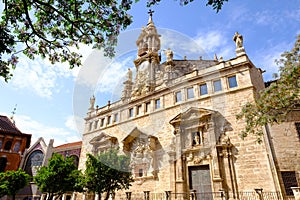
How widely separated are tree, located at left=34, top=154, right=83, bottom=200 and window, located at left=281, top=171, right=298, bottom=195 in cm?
1461

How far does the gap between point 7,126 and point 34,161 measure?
26.2 feet

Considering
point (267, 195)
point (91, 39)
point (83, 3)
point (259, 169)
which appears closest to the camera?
point (83, 3)

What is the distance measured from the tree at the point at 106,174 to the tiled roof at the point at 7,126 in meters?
24.2

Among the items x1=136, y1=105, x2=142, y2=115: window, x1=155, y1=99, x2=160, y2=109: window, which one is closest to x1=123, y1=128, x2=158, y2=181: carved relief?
x1=136, y1=105, x2=142, y2=115: window

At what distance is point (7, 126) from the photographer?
32.1 m

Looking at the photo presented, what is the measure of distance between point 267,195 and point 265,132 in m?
3.96

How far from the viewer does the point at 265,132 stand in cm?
1291

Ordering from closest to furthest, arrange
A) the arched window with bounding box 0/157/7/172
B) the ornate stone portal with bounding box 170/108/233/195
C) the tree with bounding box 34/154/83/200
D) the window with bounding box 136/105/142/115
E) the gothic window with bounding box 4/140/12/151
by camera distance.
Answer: the ornate stone portal with bounding box 170/108/233/195, the tree with bounding box 34/154/83/200, the window with bounding box 136/105/142/115, the arched window with bounding box 0/157/7/172, the gothic window with bounding box 4/140/12/151

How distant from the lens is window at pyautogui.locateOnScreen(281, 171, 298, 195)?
11380 mm

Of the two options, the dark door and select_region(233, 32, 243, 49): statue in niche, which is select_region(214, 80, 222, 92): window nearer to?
select_region(233, 32, 243, 49): statue in niche

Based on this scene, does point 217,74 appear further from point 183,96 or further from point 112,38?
point 112,38

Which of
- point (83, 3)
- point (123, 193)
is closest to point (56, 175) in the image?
point (123, 193)

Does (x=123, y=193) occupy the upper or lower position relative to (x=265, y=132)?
lower

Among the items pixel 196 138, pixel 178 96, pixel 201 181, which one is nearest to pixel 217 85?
pixel 178 96
